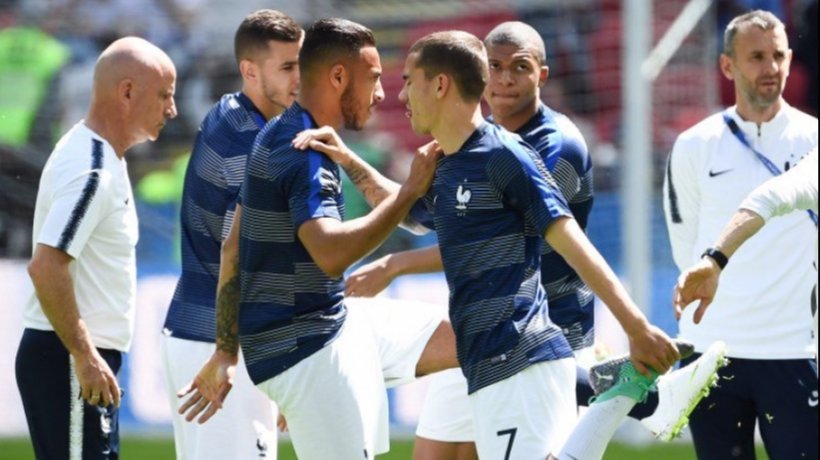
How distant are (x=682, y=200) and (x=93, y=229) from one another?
7.98 feet

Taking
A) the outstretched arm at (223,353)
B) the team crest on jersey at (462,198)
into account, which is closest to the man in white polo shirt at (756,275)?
the team crest on jersey at (462,198)

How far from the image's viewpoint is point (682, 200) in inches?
241

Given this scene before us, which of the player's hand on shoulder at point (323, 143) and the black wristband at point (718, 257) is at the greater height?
the player's hand on shoulder at point (323, 143)

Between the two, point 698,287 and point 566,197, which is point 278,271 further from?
point 698,287

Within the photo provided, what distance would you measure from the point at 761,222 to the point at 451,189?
3.58 ft

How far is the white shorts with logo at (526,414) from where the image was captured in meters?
4.47

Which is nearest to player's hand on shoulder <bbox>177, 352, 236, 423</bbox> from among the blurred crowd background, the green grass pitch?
the green grass pitch

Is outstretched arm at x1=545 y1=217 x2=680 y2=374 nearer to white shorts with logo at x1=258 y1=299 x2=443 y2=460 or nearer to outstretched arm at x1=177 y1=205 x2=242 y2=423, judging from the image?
white shorts with logo at x1=258 y1=299 x2=443 y2=460

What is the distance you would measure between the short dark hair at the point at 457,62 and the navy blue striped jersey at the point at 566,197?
2.60ft

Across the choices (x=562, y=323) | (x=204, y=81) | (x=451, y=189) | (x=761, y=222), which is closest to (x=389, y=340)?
(x=562, y=323)

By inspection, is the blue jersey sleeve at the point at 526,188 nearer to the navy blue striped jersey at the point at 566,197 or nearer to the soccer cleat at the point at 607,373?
the soccer cleat at the point at 607,373

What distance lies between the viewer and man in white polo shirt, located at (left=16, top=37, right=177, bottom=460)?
519 centimetres

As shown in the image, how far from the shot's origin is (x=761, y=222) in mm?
4879

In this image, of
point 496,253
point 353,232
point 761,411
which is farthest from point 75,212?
point 761,411
